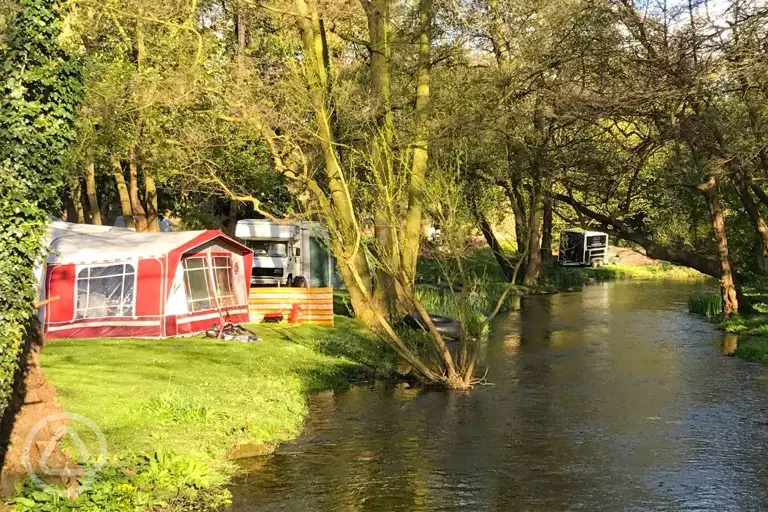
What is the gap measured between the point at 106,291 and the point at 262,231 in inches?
550

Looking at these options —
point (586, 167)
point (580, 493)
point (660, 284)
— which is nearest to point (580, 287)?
point (660, 284)

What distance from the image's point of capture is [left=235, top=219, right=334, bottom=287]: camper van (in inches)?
1394

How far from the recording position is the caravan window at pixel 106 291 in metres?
21.9

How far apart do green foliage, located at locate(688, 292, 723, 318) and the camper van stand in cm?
1489

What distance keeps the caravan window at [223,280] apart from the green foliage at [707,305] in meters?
17.3

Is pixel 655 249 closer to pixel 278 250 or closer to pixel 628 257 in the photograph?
pixel 278 250

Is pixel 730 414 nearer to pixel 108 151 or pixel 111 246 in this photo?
pixel 111 246

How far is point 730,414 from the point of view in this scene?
1570 centimetres

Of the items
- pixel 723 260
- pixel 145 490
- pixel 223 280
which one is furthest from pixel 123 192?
pixel 145 490

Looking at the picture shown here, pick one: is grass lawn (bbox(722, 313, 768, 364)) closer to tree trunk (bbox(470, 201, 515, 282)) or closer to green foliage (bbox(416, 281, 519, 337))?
green foliage (bbox(416, 281, 519, 337))

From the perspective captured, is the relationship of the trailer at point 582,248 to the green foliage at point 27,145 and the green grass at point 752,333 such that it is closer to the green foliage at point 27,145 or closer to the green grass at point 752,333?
the green grass at point 752,333

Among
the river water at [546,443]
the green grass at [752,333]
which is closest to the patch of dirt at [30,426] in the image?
the river water at [546,443]

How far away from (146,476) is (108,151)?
2043 centimetres

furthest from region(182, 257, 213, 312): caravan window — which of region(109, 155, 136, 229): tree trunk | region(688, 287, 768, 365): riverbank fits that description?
region(688, 287, 768, 365): riverbank
